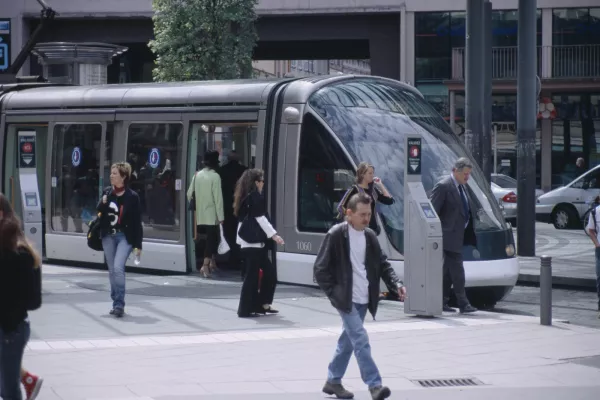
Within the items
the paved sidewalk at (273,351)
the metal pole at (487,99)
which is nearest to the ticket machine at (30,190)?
the paved sidewalk at (273,351)

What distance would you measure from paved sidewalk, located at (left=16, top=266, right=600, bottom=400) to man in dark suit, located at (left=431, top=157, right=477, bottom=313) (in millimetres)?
363

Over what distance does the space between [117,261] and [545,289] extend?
15.2 feet

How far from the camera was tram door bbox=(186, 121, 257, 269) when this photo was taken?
1673 cm

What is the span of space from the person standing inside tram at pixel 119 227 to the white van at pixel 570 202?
18429mm

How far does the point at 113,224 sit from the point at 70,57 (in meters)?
10.9

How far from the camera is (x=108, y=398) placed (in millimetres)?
8336

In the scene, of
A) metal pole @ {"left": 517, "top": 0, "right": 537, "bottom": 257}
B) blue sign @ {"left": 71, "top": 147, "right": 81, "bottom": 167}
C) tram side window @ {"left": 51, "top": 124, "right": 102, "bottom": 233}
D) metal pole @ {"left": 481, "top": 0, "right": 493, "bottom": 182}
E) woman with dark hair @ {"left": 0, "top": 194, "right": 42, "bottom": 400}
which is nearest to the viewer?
woman with dark hair @ {"left": 0, "top": 194, "right": 42, "bottom": 400}

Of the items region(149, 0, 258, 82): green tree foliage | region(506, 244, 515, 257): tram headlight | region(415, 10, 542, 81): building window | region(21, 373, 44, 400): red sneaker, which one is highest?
region(415, 10, 542, 81): building window

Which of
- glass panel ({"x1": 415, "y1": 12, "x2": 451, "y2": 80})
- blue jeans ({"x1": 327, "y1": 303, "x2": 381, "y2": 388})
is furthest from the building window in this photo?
blue jeans ({"x1": 327, "y1": 303, "x2": 381, "y2": 388})

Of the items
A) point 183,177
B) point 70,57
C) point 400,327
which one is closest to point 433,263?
point 400,327

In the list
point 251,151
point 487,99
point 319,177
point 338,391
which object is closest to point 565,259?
point 487,99

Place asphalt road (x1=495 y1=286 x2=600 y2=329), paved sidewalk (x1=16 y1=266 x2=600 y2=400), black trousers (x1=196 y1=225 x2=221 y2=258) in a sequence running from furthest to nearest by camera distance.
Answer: black trousers (x1=196 y1=225 x2=221 y2=258)
asphalt road (x1=495 y1=286 x2=600 y2=329)
paved sidewalk (x1=16 y1=266 x2=600 y2=400)

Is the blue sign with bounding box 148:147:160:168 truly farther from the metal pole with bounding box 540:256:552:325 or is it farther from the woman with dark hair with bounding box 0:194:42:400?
the woman with dark hair with bounding box 0:194:42:400

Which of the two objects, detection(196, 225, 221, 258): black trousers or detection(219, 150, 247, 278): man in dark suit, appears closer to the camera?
detection(196, 225, 221, 258): black trousers
